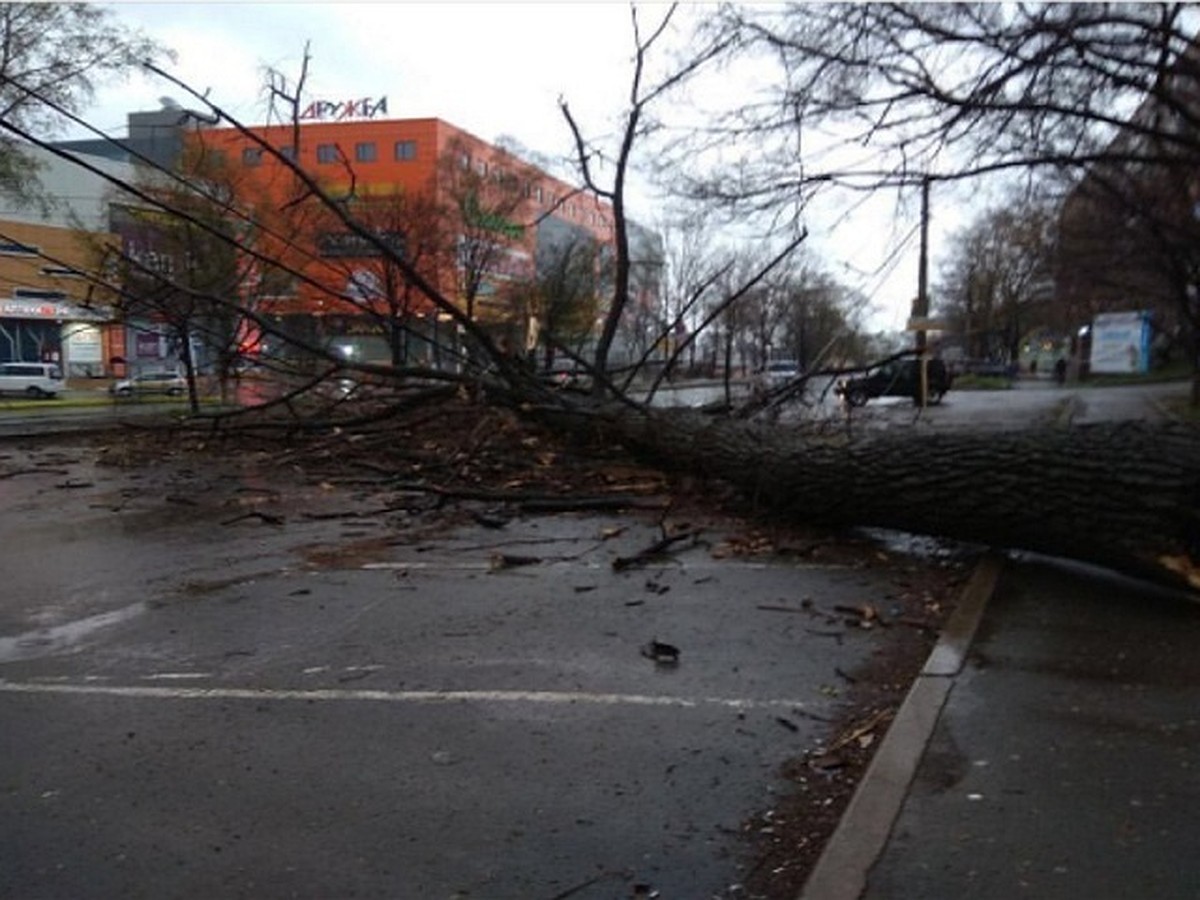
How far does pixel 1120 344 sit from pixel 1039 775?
59254mm

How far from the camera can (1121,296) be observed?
33.3 metres

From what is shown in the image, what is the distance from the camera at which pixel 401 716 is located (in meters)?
4.82

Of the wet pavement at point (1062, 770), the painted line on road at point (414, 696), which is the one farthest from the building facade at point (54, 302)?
the wet pavement at point (1062, 770)

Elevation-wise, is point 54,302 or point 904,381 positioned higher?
point 54,302

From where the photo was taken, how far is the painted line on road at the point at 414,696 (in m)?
4.96

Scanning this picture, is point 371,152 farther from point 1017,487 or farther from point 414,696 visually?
point 414,696

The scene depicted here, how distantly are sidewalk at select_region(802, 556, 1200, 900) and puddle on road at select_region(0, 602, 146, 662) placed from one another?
454 cm

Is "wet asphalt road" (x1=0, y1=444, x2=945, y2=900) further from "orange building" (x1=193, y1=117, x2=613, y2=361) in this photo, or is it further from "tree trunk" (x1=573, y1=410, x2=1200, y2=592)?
"orange building" (x1=193, y1=117, x2=613, y2=361)

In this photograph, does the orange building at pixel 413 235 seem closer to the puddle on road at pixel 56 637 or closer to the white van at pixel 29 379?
the white van at pixel 29 379

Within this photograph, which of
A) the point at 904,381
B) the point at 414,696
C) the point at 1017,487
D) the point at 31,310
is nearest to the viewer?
the point at 414,696

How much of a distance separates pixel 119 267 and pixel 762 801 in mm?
22709

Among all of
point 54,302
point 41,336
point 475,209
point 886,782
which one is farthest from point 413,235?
point 886,782

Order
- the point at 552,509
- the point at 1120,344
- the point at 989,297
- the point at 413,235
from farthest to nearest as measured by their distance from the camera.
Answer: the point at 989,297 < the point at 1120,344 < the point at 413,235 < the point at 552,509

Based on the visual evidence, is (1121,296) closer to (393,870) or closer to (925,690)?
(925,690)
